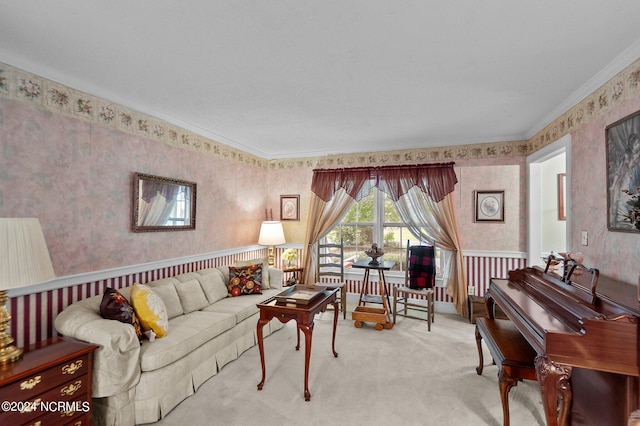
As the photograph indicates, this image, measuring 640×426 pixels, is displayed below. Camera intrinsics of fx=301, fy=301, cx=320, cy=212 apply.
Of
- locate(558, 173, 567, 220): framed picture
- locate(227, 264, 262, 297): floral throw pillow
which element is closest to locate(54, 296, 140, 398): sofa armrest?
locate(227, 264, 262, 297): floral throw pillow

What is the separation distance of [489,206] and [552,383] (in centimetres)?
326

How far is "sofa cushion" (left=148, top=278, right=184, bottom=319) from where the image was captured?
10.1 ft

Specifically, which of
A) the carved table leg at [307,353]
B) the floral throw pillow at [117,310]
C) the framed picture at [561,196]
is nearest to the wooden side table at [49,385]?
the floral throw pillow at [117,310]

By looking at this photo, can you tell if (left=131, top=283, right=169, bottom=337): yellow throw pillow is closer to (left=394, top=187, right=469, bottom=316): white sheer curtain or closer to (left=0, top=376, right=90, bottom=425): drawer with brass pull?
(left=0, top=376, right=90, bottom=425): drawer with brass pull

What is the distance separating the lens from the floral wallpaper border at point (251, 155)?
7.62 feet

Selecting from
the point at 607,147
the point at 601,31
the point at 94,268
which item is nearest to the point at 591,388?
the point at 607,147

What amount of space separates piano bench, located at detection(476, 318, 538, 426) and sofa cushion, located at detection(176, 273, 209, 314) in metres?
2.93

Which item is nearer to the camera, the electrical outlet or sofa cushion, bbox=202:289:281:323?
the electrical outlet

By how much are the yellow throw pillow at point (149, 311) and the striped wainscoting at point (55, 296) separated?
1.47ft

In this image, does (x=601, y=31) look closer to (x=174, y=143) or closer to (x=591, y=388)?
(x=591, y=388)

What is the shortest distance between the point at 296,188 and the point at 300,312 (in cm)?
322

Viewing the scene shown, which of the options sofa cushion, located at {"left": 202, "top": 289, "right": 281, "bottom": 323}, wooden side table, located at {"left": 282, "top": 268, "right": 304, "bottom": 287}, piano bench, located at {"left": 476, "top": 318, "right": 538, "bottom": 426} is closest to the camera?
piano bench, located at {"left": 476, "top": 318, "right": 538, "bottom": 426}

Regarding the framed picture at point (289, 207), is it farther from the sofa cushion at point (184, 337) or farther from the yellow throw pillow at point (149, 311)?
the yellow throw pillow at point (149, 311)

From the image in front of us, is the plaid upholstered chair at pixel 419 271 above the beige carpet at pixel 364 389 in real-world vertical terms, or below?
above
